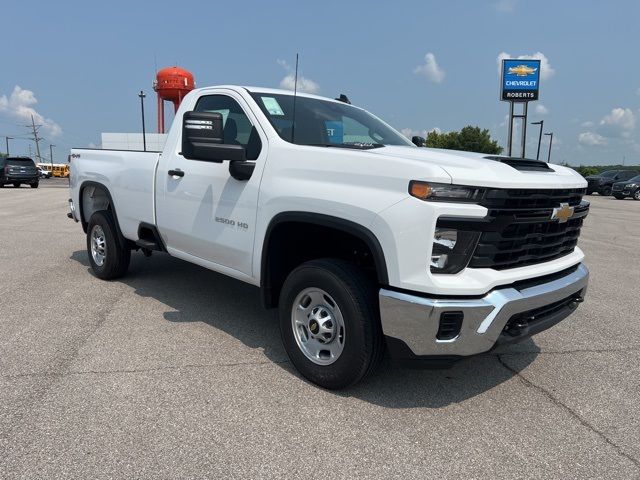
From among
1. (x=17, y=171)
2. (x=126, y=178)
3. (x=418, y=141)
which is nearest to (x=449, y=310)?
(x=418, y=141)

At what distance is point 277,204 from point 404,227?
1.04 metres

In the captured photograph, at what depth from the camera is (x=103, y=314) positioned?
478 centimetres

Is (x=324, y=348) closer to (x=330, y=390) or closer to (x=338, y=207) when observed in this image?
(x=330, y=390)

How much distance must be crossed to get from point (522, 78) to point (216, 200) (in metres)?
34.3

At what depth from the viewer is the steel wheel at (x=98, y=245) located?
595cm

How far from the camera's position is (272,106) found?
4.01m

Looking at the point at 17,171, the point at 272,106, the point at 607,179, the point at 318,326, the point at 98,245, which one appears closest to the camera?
the point at 318,326

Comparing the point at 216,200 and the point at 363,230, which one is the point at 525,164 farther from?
the point at 216,200

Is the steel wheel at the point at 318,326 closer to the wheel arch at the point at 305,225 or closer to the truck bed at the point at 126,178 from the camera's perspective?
the wheel arch at the point at 305,225

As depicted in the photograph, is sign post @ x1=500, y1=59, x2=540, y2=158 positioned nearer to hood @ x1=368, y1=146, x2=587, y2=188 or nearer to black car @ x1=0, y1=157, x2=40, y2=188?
black car @ x1=0, y1=157, x2=40, y2=188

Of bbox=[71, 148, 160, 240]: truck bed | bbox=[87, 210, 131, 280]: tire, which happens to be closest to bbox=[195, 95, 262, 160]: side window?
bbox=[71, 148, 160, 240]: truck bed

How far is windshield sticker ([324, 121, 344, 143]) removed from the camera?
14.0ft

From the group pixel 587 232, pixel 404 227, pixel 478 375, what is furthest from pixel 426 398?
pixel 587 232

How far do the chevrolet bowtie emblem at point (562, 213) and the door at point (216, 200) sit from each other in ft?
6.48
